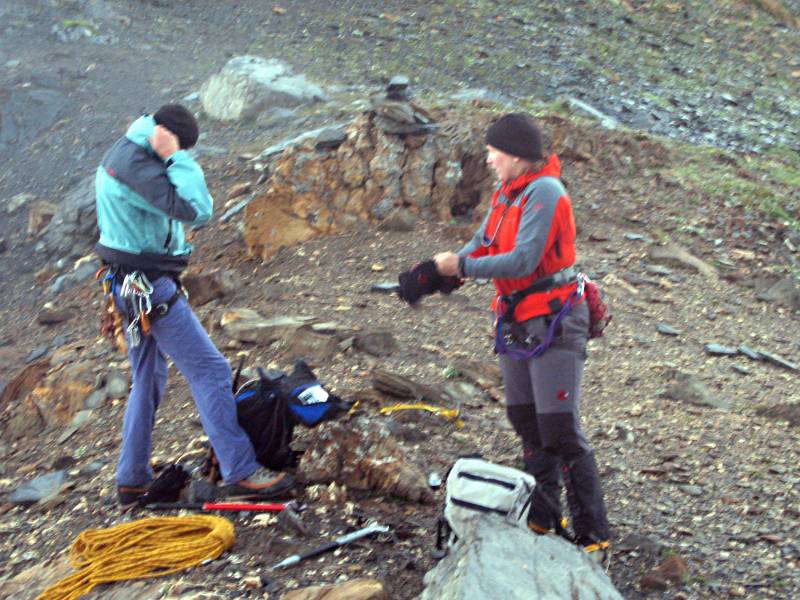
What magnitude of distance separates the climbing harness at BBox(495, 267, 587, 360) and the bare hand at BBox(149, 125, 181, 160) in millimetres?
1911

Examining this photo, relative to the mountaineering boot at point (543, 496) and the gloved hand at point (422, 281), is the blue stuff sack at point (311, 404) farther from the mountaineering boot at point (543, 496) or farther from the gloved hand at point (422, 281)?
the mountaineering boot at point (543, 496)

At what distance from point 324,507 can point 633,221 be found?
703cm

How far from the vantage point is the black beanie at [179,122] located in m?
5.35

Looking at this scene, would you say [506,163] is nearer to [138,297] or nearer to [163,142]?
[163,142]

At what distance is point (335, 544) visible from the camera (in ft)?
16.4

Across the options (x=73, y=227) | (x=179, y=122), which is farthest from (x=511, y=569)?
(x=73, y=227)

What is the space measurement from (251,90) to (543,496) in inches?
426

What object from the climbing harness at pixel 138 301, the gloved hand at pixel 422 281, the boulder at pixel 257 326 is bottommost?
the boulder at pixel 257 326

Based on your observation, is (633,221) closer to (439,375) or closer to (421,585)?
(439,375)

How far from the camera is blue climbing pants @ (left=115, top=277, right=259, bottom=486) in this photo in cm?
545

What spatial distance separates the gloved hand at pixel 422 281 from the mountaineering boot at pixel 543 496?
3.00 feet

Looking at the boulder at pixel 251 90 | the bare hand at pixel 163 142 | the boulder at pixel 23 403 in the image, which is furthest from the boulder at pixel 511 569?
the boulder at pixel 251 90

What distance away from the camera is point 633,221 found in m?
11.5

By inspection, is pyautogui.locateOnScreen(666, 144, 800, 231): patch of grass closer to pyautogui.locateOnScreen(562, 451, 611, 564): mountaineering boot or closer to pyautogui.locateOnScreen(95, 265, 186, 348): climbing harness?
pyautogui.locateOnScreen(562, 451, 611, 564): mountaineering boot
